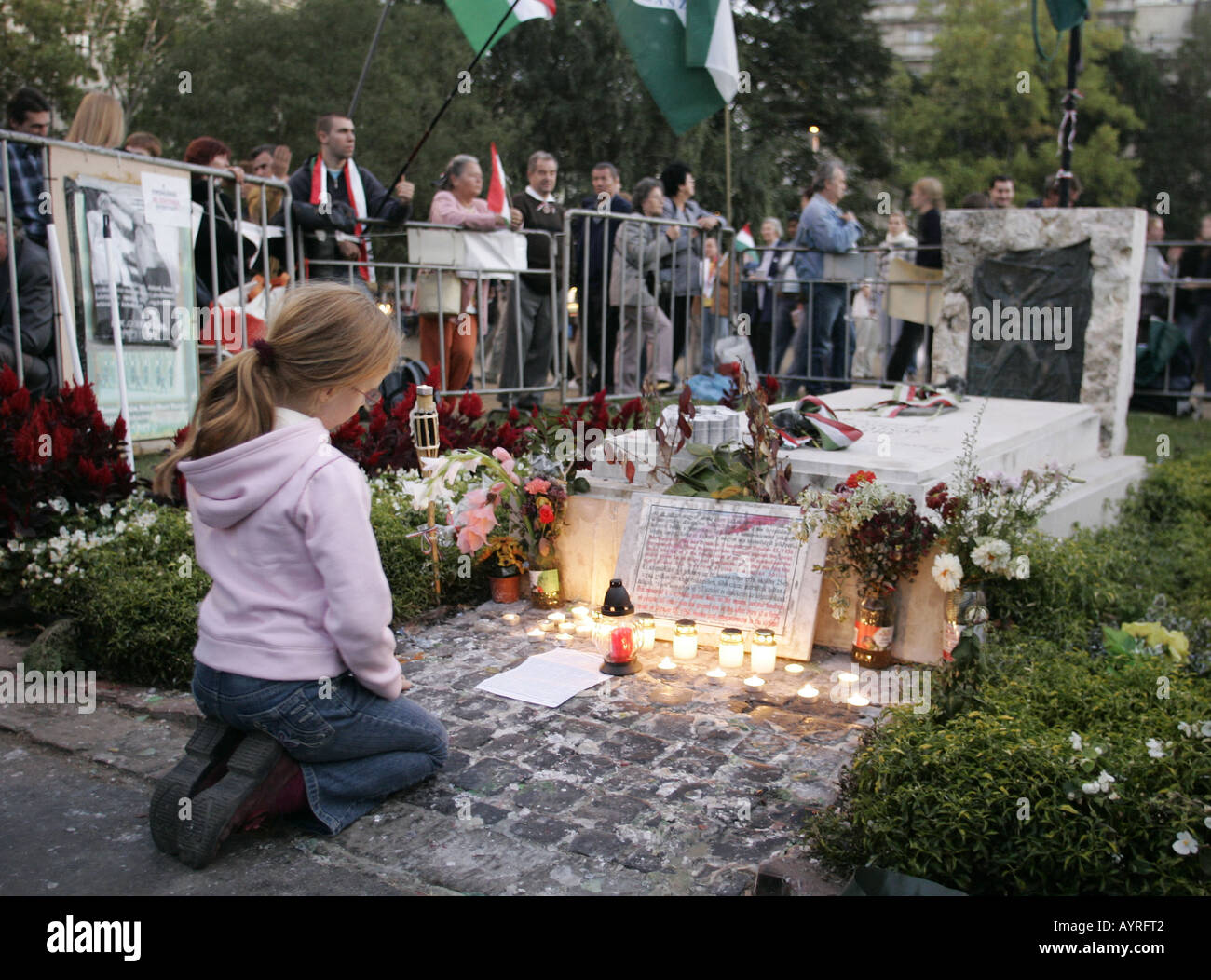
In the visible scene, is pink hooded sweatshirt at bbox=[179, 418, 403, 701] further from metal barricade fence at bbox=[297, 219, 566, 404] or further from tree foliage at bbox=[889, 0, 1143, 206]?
tree foliage at bbox=[889, 0, 1143, 206]

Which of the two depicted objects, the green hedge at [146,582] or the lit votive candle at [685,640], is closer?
the green hedge at [146,582]

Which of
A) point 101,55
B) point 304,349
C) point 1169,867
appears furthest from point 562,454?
point 101,55

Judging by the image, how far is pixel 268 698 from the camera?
121 inches

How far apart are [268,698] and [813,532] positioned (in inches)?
97.5

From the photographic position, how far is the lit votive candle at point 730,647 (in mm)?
4508

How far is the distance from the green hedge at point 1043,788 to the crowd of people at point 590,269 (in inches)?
183

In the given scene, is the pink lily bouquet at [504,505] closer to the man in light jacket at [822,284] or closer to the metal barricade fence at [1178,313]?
the man in light jacket at [822,284]

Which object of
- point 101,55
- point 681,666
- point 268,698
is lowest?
point 681,666

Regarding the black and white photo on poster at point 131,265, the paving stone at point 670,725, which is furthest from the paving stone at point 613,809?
the black and white photo on poster at point 131,265

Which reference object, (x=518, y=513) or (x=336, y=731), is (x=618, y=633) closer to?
(x=518, y=513)

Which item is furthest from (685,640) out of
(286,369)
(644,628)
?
(286,369)
